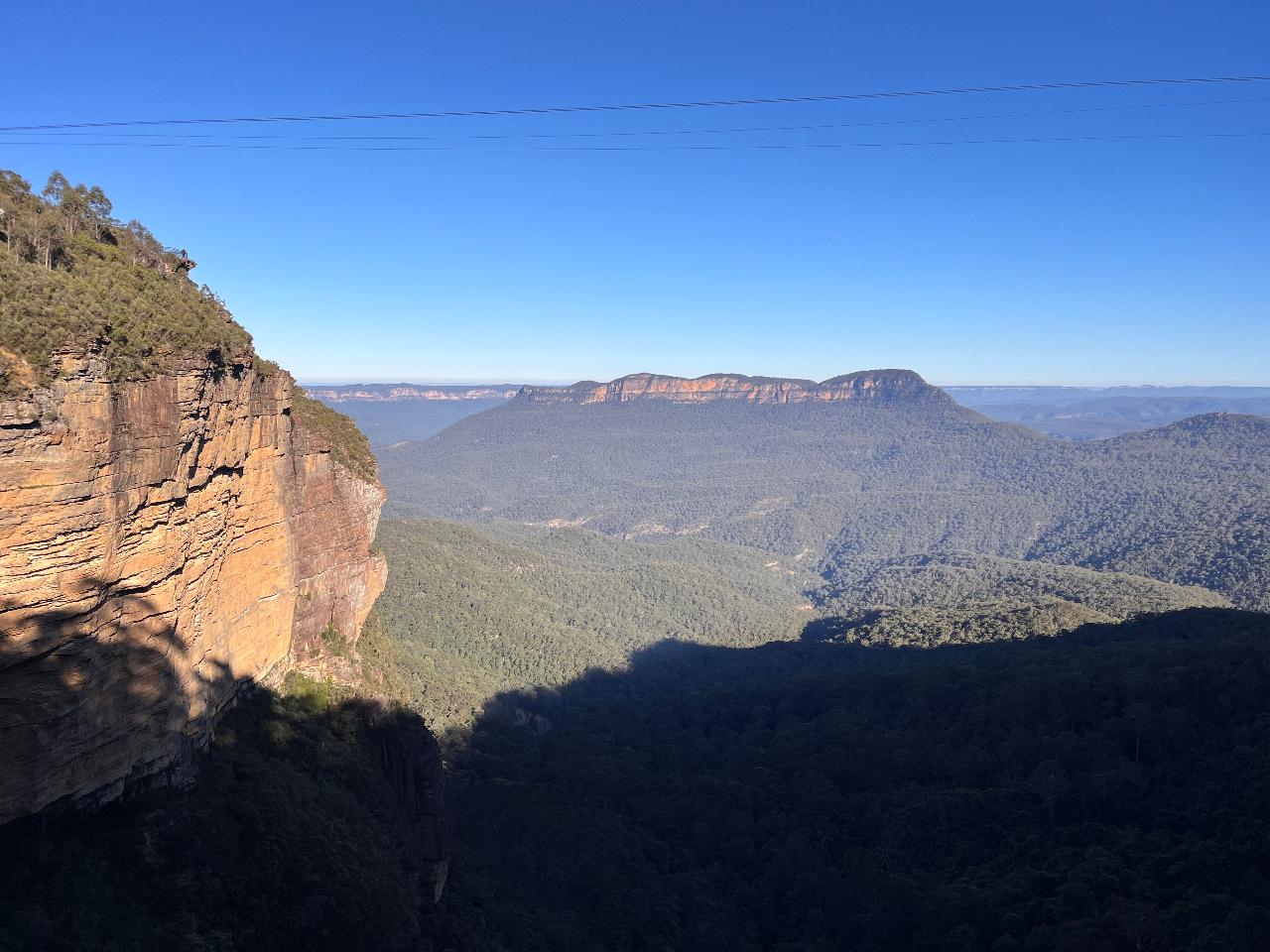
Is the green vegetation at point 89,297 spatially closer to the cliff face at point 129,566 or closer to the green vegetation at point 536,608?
the cliff face at point 129,566

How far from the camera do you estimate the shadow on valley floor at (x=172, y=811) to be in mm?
11531

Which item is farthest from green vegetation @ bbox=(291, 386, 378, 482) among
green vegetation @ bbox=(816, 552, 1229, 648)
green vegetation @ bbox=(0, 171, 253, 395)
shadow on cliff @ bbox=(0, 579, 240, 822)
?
green vegetation @ bbox=(816, 552, 1229, 648)

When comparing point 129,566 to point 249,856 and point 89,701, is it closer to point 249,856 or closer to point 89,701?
point 89,701

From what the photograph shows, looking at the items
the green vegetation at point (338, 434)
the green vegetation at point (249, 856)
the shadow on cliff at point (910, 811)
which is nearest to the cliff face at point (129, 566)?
the green vegetation at point (249, 856)

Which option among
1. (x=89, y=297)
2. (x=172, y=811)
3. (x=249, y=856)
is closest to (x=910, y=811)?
(x=249, y=856)

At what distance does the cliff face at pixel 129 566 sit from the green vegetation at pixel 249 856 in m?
1.03

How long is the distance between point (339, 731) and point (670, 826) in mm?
26059

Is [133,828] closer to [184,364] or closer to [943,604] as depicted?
[184,364]

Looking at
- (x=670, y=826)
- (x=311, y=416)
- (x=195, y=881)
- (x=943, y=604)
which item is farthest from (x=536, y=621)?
(x=195, y=881)

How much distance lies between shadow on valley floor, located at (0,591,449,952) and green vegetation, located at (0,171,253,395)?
3959 millimetres

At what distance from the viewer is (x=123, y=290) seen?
1395cm

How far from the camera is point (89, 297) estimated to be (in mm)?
12328

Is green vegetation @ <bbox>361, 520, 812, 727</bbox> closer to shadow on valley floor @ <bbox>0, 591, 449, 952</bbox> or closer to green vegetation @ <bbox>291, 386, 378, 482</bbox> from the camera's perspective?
green vegetation @ <bbox>291, 386, 378, 482</bbox>

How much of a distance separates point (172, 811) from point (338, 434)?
16.3 m
